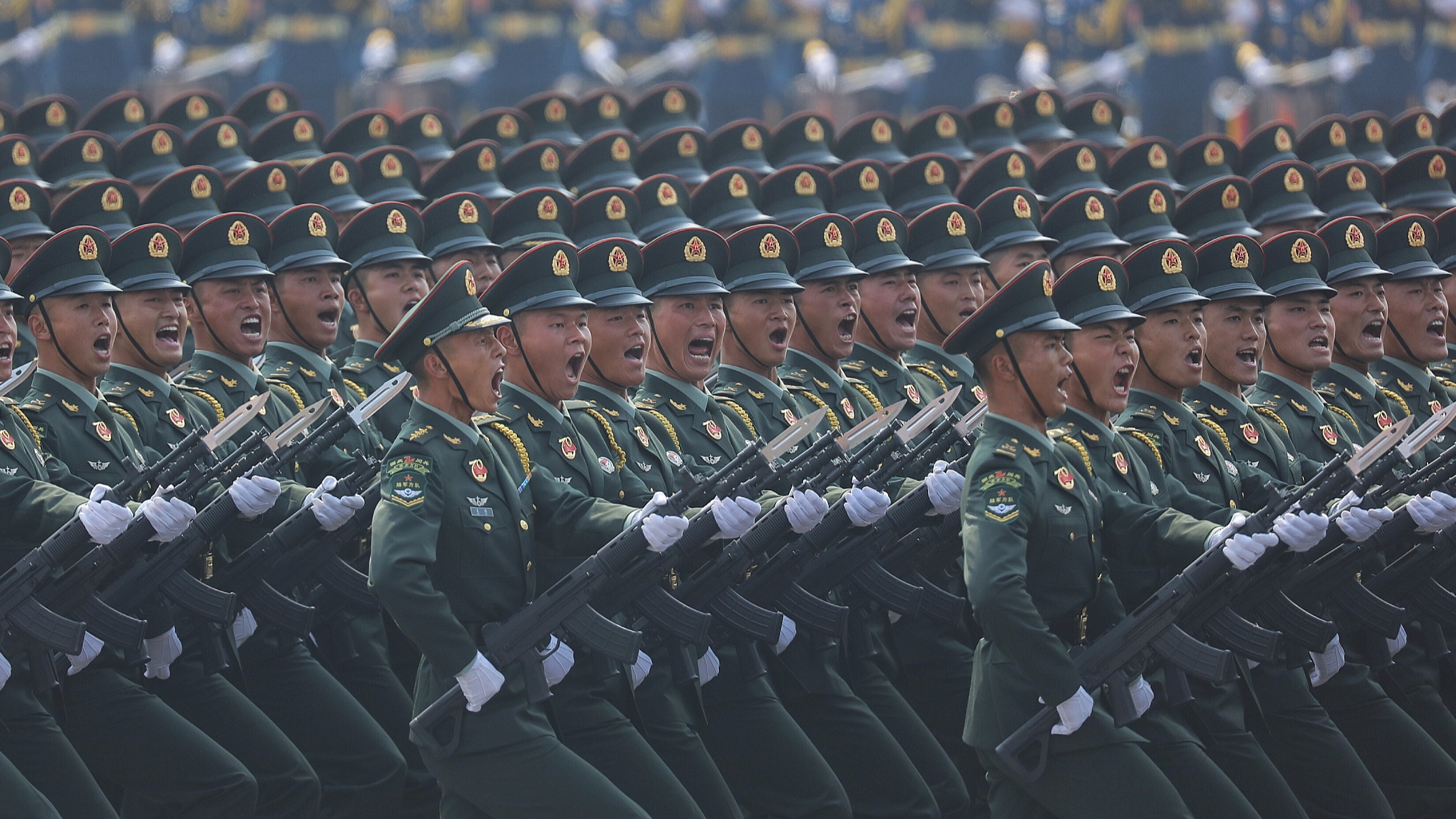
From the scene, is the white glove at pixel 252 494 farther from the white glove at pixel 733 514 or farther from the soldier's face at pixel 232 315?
the soldier's face at pixel 232 315

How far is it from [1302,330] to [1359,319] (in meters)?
0.67

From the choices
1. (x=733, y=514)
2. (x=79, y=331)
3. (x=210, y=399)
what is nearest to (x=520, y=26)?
(x=210, y=399)

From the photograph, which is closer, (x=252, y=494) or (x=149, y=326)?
(x=252, y=494)

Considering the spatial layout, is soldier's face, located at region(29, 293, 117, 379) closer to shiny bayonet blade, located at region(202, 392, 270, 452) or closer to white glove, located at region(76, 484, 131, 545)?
shiny bayonet blade, located at region(202, 392, 270, 452)

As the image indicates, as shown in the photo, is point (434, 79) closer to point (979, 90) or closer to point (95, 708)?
point (979, 90)

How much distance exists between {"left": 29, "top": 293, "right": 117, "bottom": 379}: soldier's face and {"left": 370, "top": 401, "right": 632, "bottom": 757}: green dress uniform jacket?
1.84 metres

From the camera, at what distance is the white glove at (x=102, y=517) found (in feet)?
23.8

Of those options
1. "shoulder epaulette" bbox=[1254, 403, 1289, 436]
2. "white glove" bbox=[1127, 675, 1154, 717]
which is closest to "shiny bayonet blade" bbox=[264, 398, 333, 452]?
"white glove" bbox=[1127, 675, 1154, 717]

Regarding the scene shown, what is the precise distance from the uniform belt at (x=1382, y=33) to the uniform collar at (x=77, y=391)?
17223mm

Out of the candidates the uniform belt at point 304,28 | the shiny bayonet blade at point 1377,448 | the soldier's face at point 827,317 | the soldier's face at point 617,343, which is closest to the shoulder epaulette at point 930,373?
the soldier's face at point 827,317

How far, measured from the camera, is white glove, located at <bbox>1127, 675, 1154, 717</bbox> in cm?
727

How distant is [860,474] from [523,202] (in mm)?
3534

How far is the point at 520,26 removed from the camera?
23.1 meters

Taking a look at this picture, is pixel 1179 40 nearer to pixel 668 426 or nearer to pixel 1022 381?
pixel 668 426
